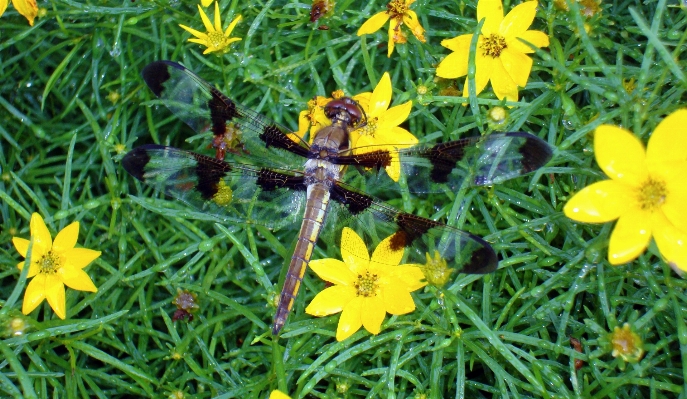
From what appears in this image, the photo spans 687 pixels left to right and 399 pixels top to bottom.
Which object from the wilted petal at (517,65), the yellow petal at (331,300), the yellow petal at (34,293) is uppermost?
the wilted petal at (517,65)

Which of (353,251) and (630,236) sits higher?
(630,236)

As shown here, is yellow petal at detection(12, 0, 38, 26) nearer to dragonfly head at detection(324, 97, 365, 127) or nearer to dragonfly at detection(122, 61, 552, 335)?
dragonfly at detection(122, 61, 552, 335)

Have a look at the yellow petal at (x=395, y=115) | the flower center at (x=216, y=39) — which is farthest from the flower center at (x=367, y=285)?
the flower center at (x=216, y=39)

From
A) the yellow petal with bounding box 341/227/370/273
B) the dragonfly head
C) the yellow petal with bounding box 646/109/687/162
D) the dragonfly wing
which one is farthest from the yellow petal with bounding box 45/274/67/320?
the yellow petal with bounding box 646/109/687/162

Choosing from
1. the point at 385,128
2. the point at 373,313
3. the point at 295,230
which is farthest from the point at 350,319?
the point at 385,128

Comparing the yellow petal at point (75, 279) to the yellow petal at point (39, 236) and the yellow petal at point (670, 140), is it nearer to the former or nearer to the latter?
the yellow petal at point (39, 236)

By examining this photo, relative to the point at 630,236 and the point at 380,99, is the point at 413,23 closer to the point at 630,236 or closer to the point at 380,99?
the point at 380,99
